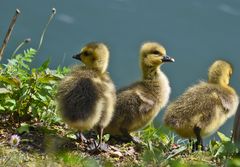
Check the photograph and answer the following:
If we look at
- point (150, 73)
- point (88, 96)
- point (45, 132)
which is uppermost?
point (150, 73)

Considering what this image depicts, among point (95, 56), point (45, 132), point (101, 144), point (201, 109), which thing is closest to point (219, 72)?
point (201, 109)

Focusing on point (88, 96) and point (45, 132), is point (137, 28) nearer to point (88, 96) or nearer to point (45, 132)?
point (45, 132)

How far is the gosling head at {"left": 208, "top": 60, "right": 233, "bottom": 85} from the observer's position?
→ 17.5ft

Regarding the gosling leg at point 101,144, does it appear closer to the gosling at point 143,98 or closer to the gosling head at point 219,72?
the gosling at point 143,98

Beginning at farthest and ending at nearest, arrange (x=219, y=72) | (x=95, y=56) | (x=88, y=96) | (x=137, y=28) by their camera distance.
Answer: (x=137, y=28)
(x=219, y=72)
(x=95, y=56)
(x=88, y=96)

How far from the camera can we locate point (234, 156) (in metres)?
4.00

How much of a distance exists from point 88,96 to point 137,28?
11.3m

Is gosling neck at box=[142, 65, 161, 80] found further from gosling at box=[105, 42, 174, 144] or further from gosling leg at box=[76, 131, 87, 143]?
gosling leg at box=[76, 131, 87, 143]

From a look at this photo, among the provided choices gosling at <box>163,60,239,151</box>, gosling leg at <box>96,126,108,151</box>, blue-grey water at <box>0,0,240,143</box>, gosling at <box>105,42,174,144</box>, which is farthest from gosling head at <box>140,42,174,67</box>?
blue-grey water at <box>0,0,240,143</box>

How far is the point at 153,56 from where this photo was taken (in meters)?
5.36

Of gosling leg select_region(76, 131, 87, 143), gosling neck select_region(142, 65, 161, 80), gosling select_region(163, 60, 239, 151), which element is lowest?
gosling leg select_region(76, 131, 87, 143)

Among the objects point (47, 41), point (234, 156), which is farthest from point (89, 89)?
point (47, 41)

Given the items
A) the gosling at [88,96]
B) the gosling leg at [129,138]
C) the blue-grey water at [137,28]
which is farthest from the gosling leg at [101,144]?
the blue-grey water at [137,28]

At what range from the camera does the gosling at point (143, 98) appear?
5.02m
